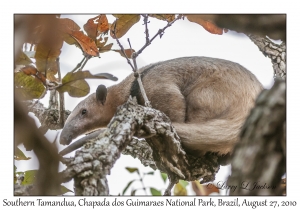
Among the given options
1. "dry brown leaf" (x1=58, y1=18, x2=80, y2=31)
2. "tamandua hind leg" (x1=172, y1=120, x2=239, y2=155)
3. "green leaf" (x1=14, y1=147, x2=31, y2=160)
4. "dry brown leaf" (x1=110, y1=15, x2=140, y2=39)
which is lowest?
"green leaf" (x1=14, y1=147, x2=31, y2=160)

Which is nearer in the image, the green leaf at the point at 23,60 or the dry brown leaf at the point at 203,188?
the green leaf at the point at 23,60

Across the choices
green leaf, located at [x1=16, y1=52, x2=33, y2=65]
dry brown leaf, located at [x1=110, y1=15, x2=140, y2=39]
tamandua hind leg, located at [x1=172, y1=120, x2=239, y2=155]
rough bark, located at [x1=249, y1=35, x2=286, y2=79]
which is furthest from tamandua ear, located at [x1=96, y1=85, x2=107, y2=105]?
rough bark, located at [x1=249, y1=35, x2=286, y2=79]

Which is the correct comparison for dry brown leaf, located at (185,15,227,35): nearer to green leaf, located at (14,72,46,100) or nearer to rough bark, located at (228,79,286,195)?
green leaf, located at (14,72,46,100)

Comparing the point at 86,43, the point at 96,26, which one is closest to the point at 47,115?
the point at 86,43

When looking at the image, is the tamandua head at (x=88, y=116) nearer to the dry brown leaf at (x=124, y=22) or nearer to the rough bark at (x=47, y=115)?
the rough bark at (x=47, y=115)

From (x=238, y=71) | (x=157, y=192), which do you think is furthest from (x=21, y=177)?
(x=238, y=71)

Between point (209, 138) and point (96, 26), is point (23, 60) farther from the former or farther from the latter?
point (209, 138)

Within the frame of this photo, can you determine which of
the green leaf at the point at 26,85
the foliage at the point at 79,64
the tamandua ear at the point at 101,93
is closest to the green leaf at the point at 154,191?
the foliage at the point at 79,64
